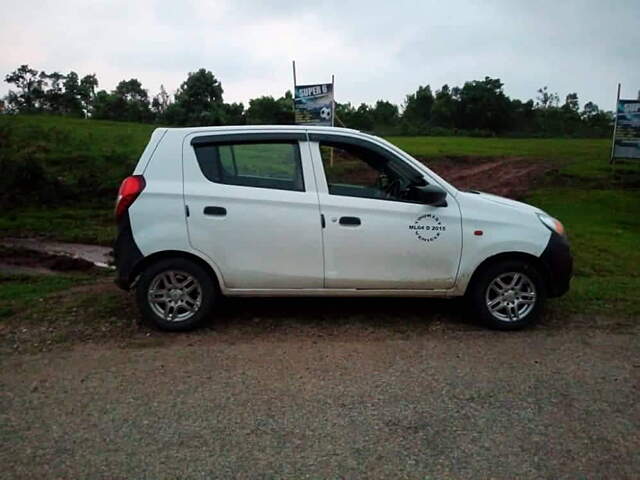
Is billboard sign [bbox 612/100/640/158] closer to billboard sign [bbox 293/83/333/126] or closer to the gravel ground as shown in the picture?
billboard sign [bbox 293/83/333/126]

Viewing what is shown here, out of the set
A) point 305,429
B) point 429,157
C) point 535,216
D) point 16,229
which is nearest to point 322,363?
point 305,429

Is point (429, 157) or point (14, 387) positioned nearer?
point (14, 387)

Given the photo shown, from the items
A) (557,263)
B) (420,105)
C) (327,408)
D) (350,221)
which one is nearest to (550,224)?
(557,263)

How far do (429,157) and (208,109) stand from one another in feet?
75.4

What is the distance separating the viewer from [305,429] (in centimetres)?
347

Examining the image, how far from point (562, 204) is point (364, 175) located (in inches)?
422

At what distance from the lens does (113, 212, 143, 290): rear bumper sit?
195 inches

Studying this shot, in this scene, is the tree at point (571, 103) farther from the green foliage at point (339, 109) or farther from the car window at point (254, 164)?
the car window at point (254, 164)

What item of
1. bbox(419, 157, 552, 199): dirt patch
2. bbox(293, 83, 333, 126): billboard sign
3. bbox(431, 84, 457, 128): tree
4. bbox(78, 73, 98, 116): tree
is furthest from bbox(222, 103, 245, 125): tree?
bbox(431, 84, 457, 128): tree

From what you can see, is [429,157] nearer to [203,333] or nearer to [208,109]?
[203,333]

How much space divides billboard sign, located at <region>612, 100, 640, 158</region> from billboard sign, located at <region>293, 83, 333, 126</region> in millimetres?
8293

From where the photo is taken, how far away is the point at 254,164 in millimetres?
5191

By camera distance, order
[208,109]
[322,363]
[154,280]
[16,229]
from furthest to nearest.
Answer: [208,109] < [16,229] < [154,280] < [322,363]

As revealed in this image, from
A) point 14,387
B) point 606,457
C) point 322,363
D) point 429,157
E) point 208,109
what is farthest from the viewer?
point 208,109
